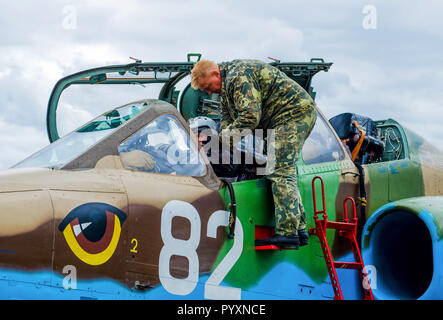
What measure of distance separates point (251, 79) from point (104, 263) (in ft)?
7.15

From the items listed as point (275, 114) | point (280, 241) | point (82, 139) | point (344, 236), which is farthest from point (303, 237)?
point (82, 139)

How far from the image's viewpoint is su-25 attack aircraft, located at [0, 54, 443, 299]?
12.6 ft

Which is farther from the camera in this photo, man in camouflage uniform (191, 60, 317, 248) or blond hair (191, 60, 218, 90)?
blond hair (191, 60, 218, 90)

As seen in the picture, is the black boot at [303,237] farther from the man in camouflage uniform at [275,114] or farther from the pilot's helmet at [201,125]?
the pilot's helmet at [201,125]

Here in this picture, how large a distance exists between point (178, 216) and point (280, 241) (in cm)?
103

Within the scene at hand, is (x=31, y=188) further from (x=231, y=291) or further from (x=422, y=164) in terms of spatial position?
(x=422, y=164)

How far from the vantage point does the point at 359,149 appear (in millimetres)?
6914

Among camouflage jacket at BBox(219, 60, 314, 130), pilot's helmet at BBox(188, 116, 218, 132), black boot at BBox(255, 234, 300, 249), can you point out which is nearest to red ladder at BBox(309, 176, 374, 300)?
Result: black boot at BBox(255, 234, 300, 249)

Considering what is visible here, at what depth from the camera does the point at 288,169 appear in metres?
5.26

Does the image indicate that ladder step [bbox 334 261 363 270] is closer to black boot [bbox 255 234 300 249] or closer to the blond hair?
black boot [bbox 255 234 300 249]

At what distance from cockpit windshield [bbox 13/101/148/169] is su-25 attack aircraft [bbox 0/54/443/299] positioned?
17 millimetres
